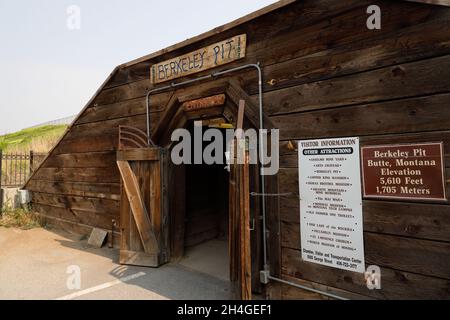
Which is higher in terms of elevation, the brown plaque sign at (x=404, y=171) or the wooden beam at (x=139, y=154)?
the wooden beam at (x=139, y=154)

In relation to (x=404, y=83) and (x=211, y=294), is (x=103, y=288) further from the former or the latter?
(x=404, y=83)

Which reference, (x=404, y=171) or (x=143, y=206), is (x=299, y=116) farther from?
(x=143, y=206)

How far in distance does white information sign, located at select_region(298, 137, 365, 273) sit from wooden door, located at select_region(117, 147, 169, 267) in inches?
108

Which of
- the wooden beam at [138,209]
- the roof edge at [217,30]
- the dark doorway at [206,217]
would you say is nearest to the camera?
the roof edge at [217,30]

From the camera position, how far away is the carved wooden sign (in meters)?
4.40

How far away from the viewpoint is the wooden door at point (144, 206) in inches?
209

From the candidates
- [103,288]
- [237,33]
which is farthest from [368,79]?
[103,288]

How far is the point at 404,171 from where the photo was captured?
2.95m

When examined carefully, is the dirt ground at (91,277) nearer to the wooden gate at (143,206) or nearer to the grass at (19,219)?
the wooden gate at (143,206)

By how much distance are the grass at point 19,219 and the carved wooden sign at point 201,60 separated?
6142mm

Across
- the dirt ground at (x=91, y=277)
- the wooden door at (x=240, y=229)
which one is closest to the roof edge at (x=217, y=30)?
the wooden door at (x=240, y=229)

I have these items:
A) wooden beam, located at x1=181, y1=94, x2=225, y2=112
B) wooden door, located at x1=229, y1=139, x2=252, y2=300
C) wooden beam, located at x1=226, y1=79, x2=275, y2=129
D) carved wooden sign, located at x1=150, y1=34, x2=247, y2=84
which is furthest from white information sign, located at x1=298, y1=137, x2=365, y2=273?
carved wooden sign, located at x1=150, y1=34, x2=247, y2=84

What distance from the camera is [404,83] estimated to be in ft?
9.76

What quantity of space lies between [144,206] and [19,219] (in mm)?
5918
